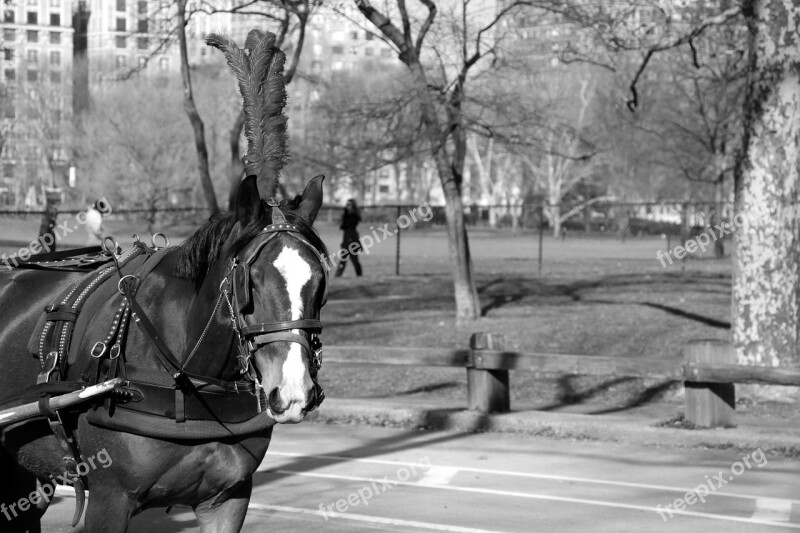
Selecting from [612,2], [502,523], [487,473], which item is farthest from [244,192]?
[612,2]

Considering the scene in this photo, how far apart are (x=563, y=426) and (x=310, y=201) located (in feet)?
24.5

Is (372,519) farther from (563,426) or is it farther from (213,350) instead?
(563,426)

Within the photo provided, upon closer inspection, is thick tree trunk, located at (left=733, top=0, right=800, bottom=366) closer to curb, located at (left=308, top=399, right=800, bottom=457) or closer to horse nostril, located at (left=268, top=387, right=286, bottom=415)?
curb, located at (left=308, top=399, right=800, bottom=457)

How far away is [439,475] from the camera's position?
384 inches

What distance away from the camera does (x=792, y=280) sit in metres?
12.9

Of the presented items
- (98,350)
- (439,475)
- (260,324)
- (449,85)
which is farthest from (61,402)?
(449,85)

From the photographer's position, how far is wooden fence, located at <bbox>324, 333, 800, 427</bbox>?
11.0 m

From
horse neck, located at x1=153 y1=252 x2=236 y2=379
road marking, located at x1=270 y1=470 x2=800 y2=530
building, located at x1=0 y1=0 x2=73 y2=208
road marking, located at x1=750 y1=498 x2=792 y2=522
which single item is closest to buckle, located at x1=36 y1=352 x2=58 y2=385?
horse neck, located at x1=153 y1=252 x2=236 y2=379

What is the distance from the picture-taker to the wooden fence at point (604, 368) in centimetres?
1098

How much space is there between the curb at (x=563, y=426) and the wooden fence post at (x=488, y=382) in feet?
0.59

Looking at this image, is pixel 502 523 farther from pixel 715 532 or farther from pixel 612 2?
pixel 612 2

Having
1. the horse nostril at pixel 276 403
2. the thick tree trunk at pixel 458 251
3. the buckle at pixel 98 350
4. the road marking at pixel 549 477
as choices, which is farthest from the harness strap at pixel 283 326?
the thick tree trunk at pixel 458 251

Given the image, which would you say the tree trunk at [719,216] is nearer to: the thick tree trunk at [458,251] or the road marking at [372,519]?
the thick tree trunk at [458,251]

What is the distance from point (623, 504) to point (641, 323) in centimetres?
964
